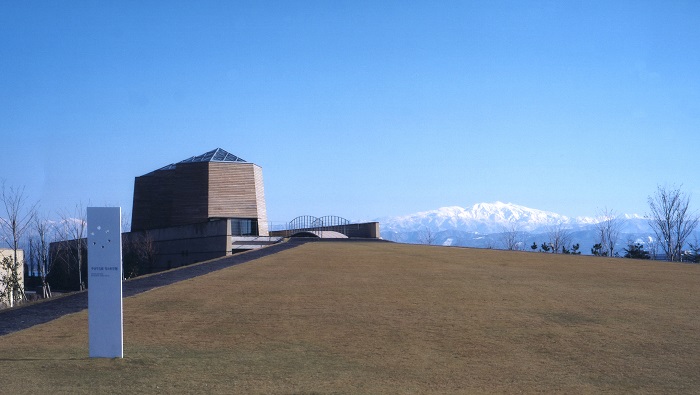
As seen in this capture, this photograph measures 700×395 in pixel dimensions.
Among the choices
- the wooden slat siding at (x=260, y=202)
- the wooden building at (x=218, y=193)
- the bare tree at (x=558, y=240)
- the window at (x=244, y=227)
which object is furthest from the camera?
the wooden slat siding at (x=260, y=202)

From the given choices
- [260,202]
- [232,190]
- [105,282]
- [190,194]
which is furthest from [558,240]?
[105,282]

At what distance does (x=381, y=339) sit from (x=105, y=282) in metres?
4.49

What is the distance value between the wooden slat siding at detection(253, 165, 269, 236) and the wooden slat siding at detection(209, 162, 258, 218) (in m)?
0.53

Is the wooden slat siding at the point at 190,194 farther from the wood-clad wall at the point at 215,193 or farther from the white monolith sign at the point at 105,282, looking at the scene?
the white monolith sign at the point at 105,282

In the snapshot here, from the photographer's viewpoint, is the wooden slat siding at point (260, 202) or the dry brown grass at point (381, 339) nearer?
the dry brown grass at point (381, 339)

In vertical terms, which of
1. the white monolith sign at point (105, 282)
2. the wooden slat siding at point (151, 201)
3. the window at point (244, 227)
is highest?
the wooden slat siding at point (151, 201)

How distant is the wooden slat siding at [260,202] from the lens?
5953cm

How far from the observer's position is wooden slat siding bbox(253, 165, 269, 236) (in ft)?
195

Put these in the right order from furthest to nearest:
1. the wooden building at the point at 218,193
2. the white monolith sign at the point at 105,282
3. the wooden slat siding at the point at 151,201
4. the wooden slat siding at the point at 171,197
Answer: the wooden slat siding at the point at 151,201 → the wooden slat siding at the point at 171,197 → the wooden building at the point at 218,193 → the white monolith sign at the point at 105,282

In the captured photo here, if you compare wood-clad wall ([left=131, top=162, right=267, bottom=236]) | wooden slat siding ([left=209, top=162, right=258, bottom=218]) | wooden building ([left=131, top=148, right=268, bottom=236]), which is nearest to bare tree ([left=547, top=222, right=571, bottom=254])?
wooden building ([left=131, top=148, right=268, bottom=236])

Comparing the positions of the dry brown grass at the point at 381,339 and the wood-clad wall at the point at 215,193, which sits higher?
the wood-clad wall at the point at 215,193

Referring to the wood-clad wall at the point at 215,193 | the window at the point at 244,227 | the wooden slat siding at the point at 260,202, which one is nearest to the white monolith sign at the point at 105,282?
the window at the point at 244,227

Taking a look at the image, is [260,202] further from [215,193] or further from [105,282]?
[105,282]

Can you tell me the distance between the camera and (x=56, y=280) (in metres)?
55.6
